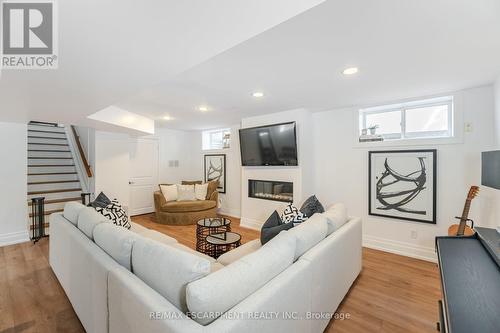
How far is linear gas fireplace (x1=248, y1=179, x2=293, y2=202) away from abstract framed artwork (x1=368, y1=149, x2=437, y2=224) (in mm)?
1348

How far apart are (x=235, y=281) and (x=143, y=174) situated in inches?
212

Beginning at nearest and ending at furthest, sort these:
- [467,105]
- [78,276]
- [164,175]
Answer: [78,276]
[467,105]
[164,175]

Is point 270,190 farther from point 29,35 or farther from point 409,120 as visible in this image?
point 29,35

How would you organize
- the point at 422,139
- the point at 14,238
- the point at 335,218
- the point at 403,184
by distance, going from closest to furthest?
the point at 335,218
the point at 422,139
the point at 403,184
the point at 14,238

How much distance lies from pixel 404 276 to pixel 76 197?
611 centimetres

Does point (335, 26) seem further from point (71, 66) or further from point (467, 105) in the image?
point (467, 105)

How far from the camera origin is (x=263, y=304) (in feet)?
3.51

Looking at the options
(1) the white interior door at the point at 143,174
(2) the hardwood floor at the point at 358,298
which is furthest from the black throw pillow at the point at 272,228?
(1) the white interior door at the point at 143,174

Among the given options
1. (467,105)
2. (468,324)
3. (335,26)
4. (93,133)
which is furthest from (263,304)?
(93,133)

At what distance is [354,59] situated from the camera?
2.03 meters

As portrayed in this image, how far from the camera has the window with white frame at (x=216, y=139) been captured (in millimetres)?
5844

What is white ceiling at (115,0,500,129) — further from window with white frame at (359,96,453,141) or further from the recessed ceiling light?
window with white frame at (359,96,453,141)

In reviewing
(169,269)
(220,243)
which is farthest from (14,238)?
(169,269)

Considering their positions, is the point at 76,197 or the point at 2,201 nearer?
the point at 2,201
